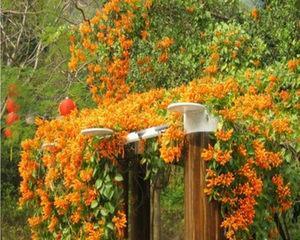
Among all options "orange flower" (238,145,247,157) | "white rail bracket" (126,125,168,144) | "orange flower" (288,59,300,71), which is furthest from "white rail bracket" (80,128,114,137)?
"orange flower" (288,59,300,71)

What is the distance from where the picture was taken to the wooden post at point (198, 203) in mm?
3719

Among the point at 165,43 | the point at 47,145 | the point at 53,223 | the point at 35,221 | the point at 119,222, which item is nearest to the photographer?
the point at 119,222

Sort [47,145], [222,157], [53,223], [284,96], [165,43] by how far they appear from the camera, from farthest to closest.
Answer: [165,43]
[284,96]
[47,145]
[53,223]
[222,157]

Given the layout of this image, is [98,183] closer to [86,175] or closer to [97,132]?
[86,175]

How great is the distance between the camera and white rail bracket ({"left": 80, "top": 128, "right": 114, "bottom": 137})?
4242mm


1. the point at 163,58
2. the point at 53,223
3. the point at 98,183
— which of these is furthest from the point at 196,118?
the point at 163,58

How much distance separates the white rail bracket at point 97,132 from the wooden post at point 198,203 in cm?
63

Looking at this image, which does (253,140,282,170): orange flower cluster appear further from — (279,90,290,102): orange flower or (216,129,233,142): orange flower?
(279,90,290,102): orange flower

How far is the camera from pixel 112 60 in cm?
792

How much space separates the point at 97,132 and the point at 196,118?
0.73 meters

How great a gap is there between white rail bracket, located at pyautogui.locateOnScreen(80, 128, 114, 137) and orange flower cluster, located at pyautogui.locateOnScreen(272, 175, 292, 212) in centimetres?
102

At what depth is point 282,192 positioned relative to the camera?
13.3ft

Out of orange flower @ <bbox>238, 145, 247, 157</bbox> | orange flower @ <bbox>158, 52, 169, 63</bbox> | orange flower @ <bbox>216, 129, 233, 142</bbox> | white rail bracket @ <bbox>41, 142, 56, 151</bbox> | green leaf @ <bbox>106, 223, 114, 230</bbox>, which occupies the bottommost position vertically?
green leaf @ <bbox>106, 223, 114, 230</bbox>

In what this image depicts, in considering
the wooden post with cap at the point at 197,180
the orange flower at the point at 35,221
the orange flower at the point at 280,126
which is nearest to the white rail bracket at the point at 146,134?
the wooden post with cap at the point at 197,180
